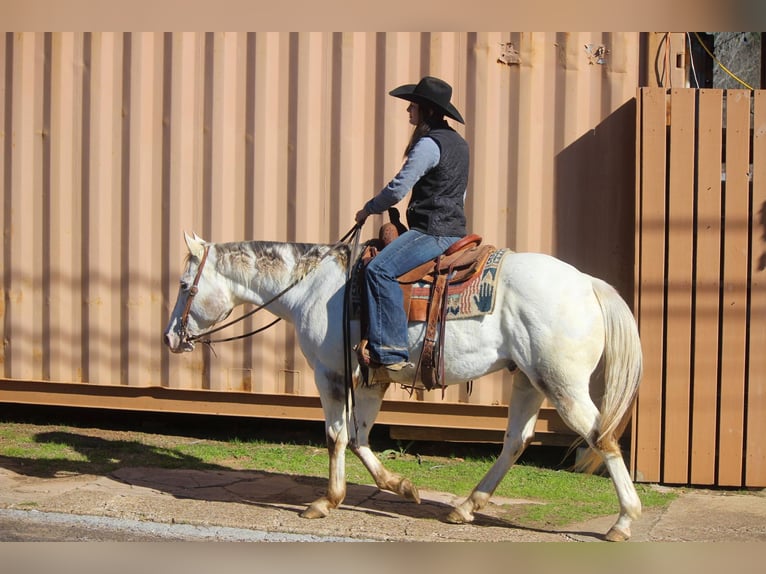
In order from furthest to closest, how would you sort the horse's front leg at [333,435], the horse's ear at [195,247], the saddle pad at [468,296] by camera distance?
the horse's ear at [195,247]
the horse's front leg at [333,435]
the saddle pad at [468,296]

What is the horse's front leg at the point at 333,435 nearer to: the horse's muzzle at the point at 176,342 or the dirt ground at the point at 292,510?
the dirt ground at the point at 292,510

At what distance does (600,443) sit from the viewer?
530 centimetres

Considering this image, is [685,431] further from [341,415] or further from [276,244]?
[276,244]

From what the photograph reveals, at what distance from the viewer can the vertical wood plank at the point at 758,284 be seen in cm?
668

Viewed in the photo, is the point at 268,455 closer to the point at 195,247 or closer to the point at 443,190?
the point at 195,247

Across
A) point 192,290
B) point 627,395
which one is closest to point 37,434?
point 192,290

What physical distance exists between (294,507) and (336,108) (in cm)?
346

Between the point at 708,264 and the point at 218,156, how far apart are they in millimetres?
4196

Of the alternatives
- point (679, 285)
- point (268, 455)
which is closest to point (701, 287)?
point (679, 285)

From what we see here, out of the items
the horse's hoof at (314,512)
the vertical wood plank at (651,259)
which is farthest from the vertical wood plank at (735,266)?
the horse's hoof at (314,512)

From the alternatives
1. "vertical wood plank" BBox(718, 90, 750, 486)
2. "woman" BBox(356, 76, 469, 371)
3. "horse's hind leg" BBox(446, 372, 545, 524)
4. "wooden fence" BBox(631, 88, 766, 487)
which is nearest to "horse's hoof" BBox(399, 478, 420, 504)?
"horse's hind leg" BBox(446, 372, 545, 524)

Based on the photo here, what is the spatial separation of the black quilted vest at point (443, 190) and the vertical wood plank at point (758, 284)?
2458 millimetres

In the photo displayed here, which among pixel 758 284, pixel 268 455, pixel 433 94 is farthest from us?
pixel 268 455

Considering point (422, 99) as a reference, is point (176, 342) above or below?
below
